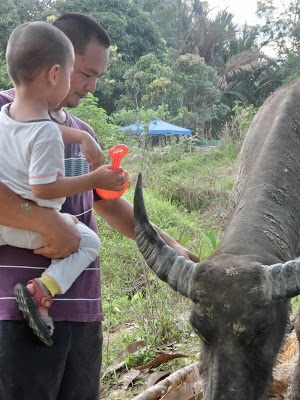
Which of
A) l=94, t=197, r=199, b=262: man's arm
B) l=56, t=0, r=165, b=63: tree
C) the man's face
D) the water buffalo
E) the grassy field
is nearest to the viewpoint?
the water buffalo

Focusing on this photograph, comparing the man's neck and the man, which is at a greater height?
the man's neck

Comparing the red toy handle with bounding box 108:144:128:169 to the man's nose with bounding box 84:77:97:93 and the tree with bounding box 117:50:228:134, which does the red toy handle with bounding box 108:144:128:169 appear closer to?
the man's nose with bounding box 84:77:97:93

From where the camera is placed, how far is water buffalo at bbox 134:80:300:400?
8.87 ft

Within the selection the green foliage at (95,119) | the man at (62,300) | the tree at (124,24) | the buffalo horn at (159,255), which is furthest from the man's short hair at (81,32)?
the tree at (124,24)

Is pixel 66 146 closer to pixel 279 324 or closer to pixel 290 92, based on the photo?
pixel 279 324

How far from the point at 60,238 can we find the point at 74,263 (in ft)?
0.59

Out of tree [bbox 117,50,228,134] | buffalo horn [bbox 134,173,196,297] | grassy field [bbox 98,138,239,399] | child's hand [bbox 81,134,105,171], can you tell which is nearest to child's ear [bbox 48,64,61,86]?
child's hand [bbox 81,134,105,171]

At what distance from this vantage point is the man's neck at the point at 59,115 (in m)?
2.77

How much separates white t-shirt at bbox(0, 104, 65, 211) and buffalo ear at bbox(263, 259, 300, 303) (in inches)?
47.3

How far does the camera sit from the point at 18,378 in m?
2.43

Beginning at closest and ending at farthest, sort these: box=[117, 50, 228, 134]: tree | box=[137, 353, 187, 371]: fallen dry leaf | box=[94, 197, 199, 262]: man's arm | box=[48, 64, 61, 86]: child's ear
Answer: box=[48, 64, 61, 86]: child's ear, box=[94, 197, 199, 262]: man's arm, box=[137, 353, 187, 371]: fallen dry leaf, box=[117, 50, 228, 134]: tree

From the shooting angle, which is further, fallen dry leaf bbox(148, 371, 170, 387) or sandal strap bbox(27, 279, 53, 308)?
fallen dry leaf bbox(148, 371, 170, 387)

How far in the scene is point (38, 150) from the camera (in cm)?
231

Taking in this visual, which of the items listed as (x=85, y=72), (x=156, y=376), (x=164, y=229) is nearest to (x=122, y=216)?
(x=85, y=72)
